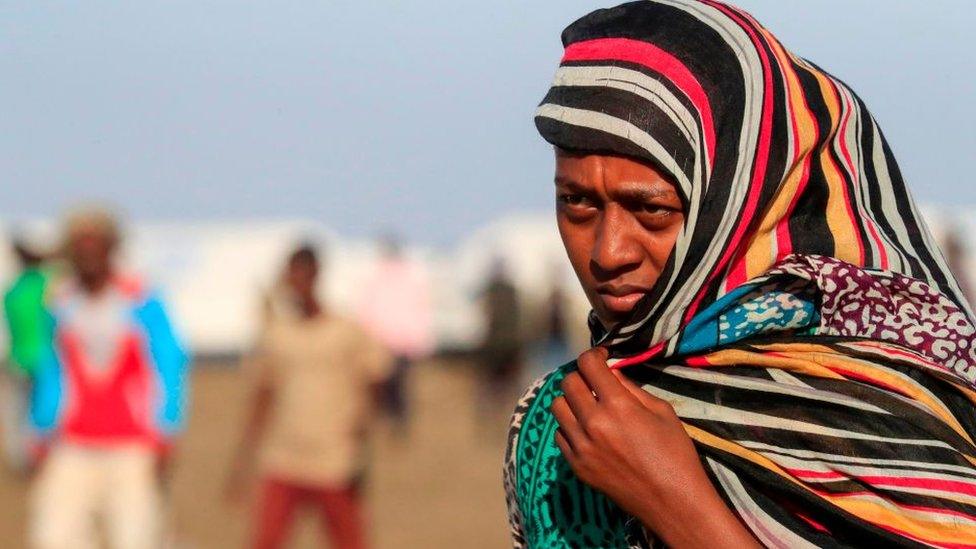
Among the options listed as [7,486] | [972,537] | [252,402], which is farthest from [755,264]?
[7,486]

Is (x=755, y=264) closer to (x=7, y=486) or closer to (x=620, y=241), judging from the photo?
(x=620, y=241)

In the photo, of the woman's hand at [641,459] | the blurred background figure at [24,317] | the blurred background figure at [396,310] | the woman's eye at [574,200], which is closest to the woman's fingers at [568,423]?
the woman's hand at [641,459]

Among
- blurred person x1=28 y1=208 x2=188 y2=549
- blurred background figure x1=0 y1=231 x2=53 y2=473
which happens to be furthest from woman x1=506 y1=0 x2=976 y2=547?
blurred background figure x1=0 y1=231 x2=53 y2=473

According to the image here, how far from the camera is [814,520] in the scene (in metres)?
2.01

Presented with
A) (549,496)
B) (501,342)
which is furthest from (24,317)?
(549,496)

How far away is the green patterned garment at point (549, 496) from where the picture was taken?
2.22 metres

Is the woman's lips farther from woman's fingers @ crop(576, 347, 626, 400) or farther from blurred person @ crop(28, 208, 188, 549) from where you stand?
blurred person @ crop(28, 208, 188, 549)

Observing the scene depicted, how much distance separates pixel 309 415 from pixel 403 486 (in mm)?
5054

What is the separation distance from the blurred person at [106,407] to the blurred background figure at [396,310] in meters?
7.40

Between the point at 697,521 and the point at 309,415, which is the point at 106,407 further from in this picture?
the point at 697,521

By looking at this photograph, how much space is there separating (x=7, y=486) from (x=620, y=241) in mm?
11590

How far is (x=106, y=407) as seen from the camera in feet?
21.6

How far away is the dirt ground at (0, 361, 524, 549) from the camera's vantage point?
1000 centimetres

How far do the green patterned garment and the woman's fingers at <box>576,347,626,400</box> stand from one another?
0.21m
